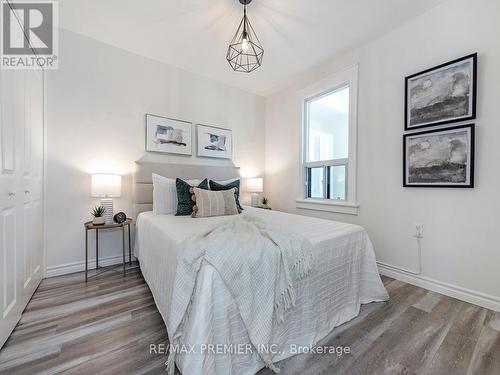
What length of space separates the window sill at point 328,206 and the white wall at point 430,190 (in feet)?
0.27

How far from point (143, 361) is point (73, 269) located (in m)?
1.79

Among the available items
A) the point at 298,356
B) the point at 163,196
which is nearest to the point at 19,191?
the point at 163,196

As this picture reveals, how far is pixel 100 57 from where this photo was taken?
257 centimetres

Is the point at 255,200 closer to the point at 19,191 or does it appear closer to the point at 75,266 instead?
the point at 75,266

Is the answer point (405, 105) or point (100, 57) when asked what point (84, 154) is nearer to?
point (100, 57)

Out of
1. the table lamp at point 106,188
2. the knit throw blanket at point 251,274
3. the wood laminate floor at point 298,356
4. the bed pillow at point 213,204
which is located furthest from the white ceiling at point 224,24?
the wood laminate floor at point 298,356

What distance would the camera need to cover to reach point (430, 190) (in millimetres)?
2123

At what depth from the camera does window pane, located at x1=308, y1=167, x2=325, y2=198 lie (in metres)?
3.27

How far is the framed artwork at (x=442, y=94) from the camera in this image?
73.1 inches

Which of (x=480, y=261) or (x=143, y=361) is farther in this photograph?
(x=480, y=261)

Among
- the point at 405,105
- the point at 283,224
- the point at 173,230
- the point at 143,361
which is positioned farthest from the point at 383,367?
the point at 405,105

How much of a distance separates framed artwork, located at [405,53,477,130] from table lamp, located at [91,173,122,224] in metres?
3.12

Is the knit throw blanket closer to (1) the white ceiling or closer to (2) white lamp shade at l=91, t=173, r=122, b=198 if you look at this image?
(2) white lamp shade at l=91, t=173, r=122, b=198

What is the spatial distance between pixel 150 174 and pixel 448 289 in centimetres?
336
